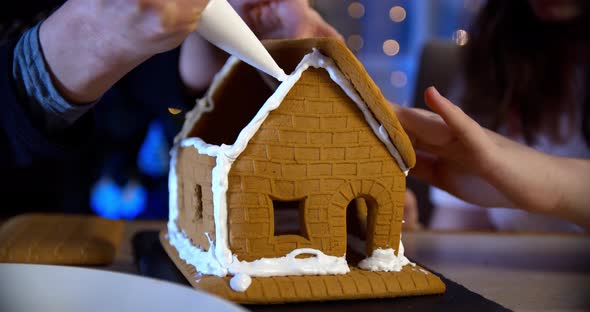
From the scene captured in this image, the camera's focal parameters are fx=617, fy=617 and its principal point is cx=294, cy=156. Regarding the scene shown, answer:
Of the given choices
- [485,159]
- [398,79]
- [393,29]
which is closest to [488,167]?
[485,159]

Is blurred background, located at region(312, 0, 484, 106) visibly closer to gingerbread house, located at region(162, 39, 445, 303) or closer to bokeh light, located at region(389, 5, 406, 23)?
bokeh light, located at region(389, 5, 406, 23)

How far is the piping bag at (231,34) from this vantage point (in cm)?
48

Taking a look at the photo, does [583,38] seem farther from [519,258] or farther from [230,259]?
[230,259]

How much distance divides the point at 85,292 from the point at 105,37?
20 centimetres

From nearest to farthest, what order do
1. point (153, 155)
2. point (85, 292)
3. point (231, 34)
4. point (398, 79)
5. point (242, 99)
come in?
point (85, 292) → point (231, 34) → point (242, 99) → point (153, 155) → point (398, 79)

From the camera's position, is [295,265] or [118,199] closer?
[295,265]

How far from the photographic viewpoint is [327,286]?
1.76ft

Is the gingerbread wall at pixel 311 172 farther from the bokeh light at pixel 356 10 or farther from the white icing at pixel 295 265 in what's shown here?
the bokeh light at pixel 356 10

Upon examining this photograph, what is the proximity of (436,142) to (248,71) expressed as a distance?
9.0 inches

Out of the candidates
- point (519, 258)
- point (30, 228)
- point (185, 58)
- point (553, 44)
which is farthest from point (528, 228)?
point (30, 228)

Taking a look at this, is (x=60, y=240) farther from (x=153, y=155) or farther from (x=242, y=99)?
(x=153, y=155)

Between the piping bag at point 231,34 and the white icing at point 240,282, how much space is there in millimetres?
176

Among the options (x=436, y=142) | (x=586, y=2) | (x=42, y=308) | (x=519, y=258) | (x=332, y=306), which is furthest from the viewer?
(x=586, y=2)

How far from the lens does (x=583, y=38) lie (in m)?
1.27
